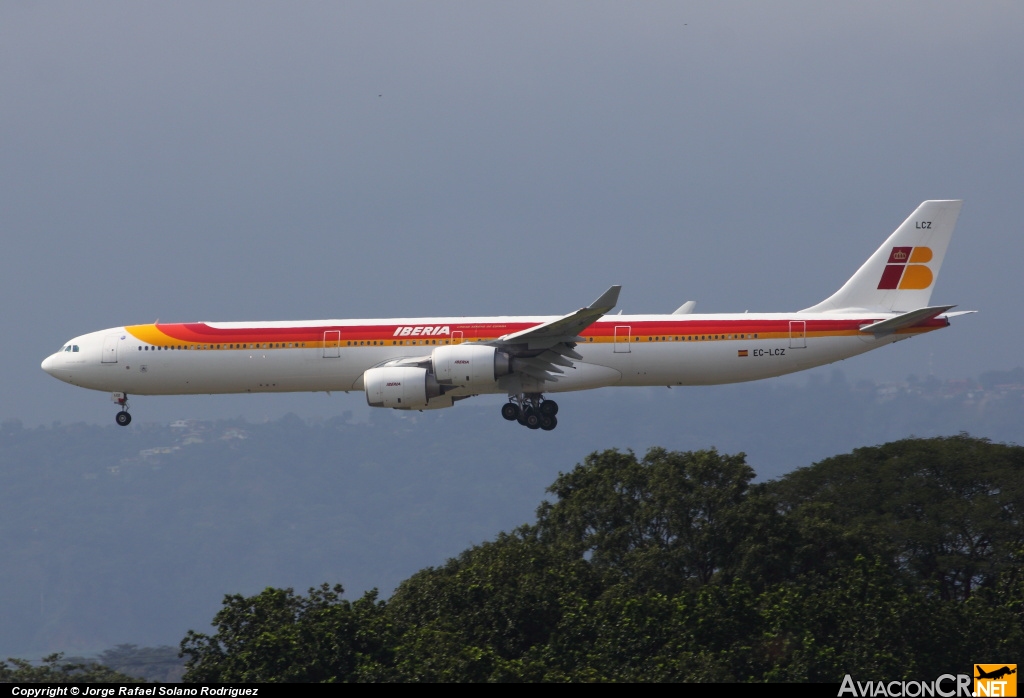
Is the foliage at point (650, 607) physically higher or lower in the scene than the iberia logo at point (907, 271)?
lower

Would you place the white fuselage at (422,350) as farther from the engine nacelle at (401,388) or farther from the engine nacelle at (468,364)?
the engine nacelle at (401,388)

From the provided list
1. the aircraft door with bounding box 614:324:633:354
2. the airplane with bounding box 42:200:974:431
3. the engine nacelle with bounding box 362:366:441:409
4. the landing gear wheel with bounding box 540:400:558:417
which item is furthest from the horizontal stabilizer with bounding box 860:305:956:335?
the engine nacelle with bounding box 362:366:441:409

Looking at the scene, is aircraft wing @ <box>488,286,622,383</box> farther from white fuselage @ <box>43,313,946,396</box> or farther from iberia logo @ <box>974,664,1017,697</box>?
iberia logo @ <box>974,664,1017,697</box>

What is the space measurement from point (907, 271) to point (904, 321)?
3.96 metres

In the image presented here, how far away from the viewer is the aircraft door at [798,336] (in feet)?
147

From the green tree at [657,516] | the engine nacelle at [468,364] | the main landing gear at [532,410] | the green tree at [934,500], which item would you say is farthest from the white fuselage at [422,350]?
the green tree at [934,500]

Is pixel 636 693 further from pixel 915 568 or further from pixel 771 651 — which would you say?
pixel 915 568

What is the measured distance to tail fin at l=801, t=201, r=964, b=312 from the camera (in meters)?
46.1

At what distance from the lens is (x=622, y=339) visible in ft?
Result: 147

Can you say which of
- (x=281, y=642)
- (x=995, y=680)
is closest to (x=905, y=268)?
(x=995, y=680)

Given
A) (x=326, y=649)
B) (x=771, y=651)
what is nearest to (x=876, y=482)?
(x=771, y=651)

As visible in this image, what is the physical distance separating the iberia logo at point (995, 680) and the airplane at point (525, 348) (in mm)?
11763

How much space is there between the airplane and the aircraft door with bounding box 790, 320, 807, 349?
5 cm

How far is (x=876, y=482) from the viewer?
214ft
